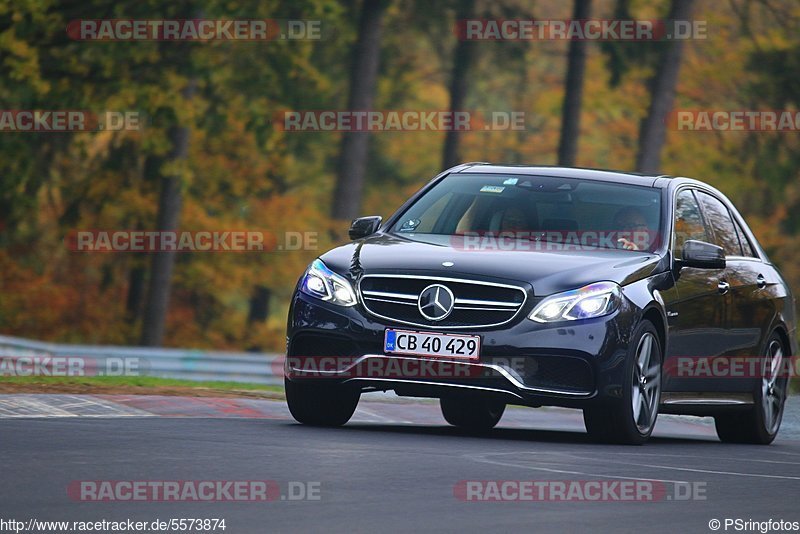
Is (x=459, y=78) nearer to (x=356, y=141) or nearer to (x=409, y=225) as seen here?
(x=356, y=141)

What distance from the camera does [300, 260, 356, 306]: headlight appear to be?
10852 millimetres

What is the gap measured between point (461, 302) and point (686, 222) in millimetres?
2496

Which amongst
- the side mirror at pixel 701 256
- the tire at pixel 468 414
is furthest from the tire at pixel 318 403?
the side mirror at pixel 701 256

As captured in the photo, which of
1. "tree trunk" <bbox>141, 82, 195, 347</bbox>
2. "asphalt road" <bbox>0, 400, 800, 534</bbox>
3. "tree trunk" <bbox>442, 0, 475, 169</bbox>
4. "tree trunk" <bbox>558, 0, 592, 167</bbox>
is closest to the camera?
"asphalt road" <bbox>0, 400, 800, 534</bbox>

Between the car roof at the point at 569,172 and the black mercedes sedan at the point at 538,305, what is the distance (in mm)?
18

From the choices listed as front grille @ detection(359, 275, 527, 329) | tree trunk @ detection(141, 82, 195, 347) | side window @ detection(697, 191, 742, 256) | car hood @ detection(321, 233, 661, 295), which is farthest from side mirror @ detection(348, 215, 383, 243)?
tree trunk @ detection(141, 82, 195, 347)

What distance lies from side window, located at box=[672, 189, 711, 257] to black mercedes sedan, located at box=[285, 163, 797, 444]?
2 cm

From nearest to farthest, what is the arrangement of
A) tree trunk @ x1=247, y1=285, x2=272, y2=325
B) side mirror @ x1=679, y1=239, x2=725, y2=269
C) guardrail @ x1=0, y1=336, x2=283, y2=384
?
side mirror @ x1=679, y1=239, x2=725, y2=269 → guardrail @ x1=0, y1=336, x2=283, y2=384 → tree trunk @ x1=247, y1=285, x2=272, y2=325

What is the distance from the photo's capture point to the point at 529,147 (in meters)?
51.9

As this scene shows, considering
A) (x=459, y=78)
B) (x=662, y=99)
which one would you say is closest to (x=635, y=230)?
(x=662, y=99)

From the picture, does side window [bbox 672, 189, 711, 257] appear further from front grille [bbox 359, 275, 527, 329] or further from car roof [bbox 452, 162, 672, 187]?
front grille [bbox 359, 275, 527, 329]

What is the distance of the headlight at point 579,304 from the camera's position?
34.5 ft

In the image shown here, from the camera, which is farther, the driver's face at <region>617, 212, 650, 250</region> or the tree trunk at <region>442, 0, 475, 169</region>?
the tree trunk at <region>442, 0, 475, 169</region>

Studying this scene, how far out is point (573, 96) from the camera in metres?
37.1
